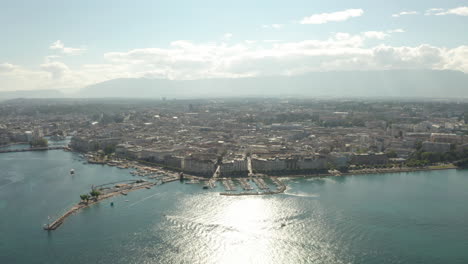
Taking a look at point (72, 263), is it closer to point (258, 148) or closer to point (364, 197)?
point (364, 197)

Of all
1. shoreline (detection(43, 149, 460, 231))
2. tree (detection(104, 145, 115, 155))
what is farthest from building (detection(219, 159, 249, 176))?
tree (detection(104, 145, 115, 155))

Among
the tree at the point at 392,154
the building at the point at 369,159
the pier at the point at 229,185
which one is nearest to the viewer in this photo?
the pier at the point at 229,185

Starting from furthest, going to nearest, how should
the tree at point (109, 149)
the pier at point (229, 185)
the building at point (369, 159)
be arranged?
the tree at point (109, 149), the building at point (369, 159), the pier at point (229, 185)

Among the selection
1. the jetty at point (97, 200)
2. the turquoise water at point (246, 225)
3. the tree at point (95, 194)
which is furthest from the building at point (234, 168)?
the tree at point (95, 194)

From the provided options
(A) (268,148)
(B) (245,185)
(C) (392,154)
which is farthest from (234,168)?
(C) (392,154)

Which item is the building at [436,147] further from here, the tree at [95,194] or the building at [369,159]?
the tree at [95,194]

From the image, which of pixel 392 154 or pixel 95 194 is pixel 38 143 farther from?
pixel 392 154

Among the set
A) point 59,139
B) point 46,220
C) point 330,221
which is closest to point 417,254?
point 330,221

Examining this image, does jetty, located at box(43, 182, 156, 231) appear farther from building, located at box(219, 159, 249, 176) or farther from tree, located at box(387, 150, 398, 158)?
tree, located at box(387, 150, 398, 158)
